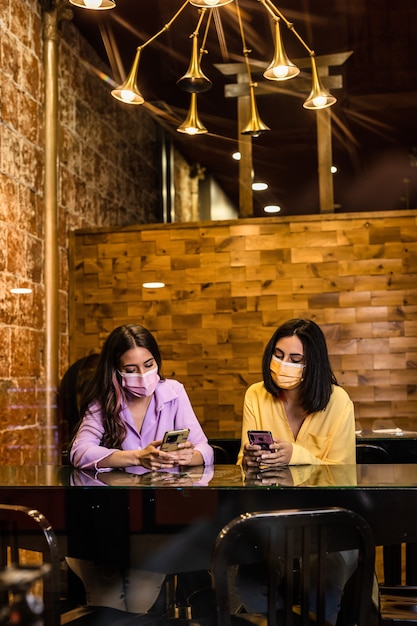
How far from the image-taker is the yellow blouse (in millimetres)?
3324

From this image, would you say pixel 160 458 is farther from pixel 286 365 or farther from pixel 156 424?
pixel 286 365

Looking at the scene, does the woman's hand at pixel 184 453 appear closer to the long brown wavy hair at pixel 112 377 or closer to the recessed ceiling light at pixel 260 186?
the long brown wavy hair at pixel 112 377

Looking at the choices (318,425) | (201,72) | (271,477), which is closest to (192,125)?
(201,72)

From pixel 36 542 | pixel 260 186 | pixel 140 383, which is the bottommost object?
pixel 36 542

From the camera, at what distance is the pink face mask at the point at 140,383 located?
336 cm

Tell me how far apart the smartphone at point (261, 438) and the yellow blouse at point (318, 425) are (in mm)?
223

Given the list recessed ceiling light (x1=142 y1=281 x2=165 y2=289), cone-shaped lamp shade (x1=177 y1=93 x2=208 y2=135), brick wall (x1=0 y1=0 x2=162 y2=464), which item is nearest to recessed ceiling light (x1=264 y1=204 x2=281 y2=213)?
recessed ceiling light (x1=142 y1=281 x2=165 y2=289)

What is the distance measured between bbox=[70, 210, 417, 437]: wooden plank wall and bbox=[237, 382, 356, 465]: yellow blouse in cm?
191

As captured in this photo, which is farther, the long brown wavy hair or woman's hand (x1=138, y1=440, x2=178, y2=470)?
the long brown wavy hair

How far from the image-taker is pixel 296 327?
347cm

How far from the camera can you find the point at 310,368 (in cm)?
341

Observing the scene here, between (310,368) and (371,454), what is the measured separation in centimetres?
101

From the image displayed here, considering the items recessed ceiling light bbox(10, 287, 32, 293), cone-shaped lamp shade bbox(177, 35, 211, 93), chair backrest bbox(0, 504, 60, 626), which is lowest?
chair backrest bbox(0, 504, 60, 626)

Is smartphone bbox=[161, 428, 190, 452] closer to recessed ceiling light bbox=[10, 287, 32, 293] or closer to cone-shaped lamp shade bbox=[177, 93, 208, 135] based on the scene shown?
recessed ceiling light bbox=[10, 287, 32, 293]
